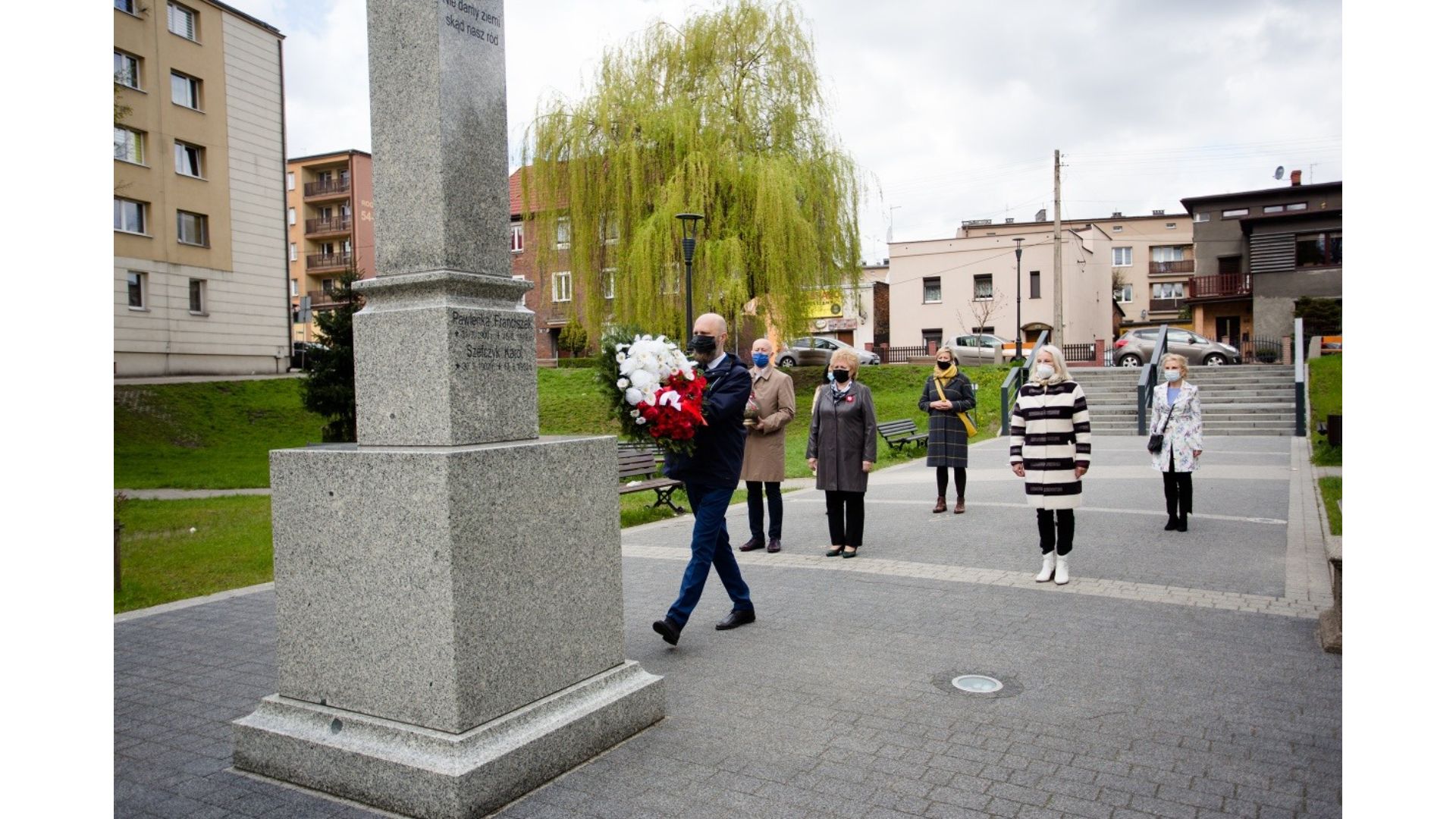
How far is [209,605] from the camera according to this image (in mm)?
7406

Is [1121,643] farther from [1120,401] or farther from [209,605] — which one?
[1120,401]

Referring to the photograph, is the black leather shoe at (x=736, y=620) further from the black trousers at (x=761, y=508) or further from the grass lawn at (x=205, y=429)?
the grass lawn at (x=205, y=429)

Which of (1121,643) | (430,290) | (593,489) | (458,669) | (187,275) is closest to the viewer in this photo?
(458,669)

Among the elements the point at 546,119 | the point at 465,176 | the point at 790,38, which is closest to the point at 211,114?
the point at 546,119

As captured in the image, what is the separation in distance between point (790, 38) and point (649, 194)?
244 inches

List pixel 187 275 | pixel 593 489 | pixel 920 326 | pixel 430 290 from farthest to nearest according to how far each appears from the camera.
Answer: pixel 920 326
pixel 187 275
pixel 593 489
pixel 430 290

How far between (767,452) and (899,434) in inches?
441

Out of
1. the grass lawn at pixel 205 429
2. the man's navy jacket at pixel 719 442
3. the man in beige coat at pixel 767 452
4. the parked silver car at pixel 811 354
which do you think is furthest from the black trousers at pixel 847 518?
the parked silver car at pixel 811 354

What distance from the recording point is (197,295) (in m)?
33.6

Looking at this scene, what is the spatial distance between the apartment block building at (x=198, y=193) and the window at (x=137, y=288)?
5cm

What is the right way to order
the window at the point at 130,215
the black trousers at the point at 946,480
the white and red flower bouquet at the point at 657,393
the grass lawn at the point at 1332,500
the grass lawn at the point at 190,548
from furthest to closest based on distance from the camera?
the window at the point at 130,215
the black trousers at the point at 946,480
the grass lawn at the point at 1332,500
the grass lawn at the point at 190,548
the white and red flower bouquet at the point at 657,393

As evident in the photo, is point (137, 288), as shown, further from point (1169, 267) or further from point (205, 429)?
point (1169, 267)

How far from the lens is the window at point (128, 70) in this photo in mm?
31281

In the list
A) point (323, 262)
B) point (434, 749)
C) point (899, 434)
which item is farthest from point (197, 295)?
point (323, 262)
